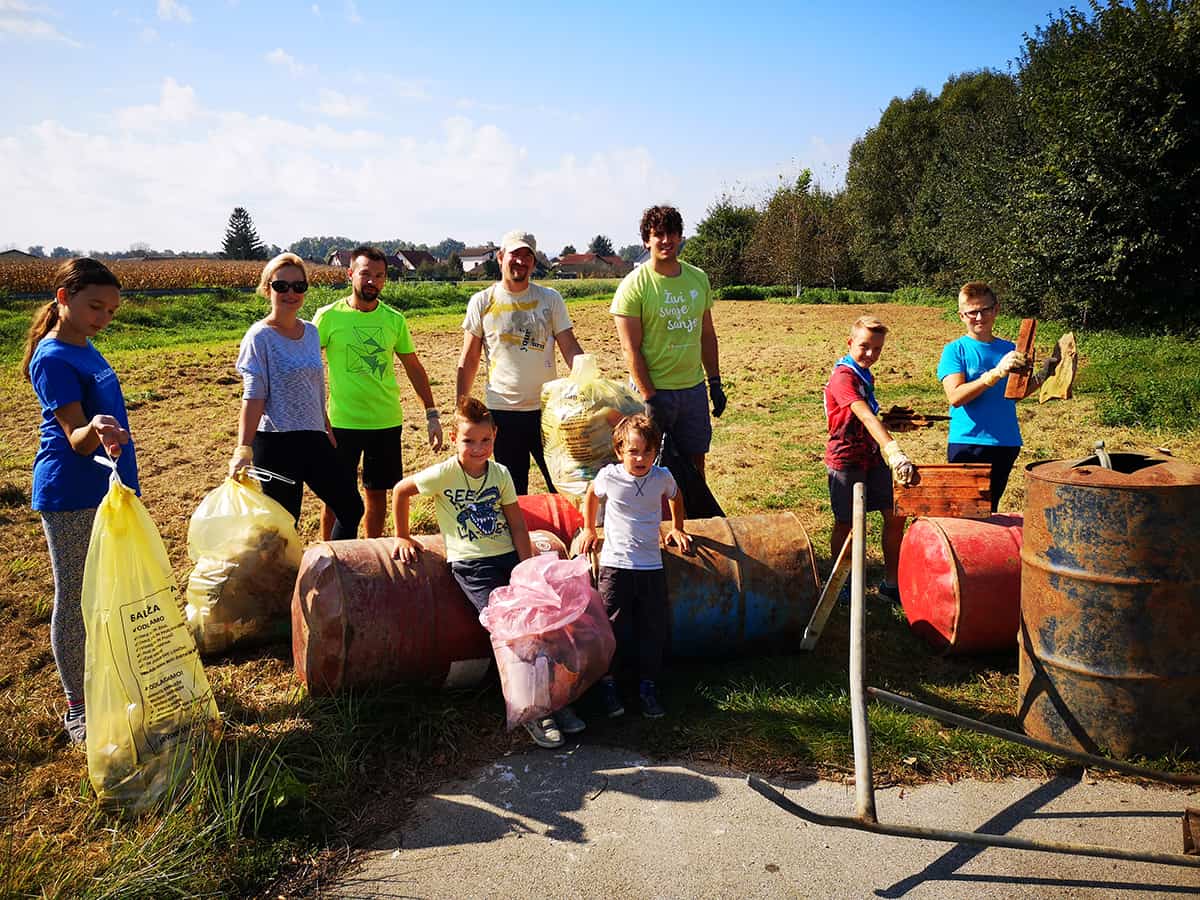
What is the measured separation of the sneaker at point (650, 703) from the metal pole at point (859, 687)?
87 centimetres

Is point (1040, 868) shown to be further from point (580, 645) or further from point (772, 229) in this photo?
point (772, 229)

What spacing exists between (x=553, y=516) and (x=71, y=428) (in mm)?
2251

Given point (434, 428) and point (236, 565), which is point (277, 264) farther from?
point (236, 565)

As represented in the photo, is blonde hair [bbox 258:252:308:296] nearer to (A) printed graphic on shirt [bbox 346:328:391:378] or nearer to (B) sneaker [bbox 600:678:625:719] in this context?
(A) printed graphic on shirt [bbox 346:328:391:378]

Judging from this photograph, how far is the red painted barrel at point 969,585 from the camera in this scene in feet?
13.7

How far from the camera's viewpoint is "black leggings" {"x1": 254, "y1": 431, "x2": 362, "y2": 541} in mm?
4473

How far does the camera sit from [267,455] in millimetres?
4480

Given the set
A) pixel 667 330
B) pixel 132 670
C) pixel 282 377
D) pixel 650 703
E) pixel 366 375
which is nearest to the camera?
pixel 132 670

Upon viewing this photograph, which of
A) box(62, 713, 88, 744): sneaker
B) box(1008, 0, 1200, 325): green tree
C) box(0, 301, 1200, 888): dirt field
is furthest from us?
box(1008, 0, 1200, 325): green tree

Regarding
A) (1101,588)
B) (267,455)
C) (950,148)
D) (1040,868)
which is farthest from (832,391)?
(950,148)

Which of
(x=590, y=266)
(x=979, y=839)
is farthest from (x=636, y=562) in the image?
(x=590, y=266)

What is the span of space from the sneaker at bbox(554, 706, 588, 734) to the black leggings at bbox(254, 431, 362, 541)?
1.67 m

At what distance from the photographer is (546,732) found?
3.61 metres

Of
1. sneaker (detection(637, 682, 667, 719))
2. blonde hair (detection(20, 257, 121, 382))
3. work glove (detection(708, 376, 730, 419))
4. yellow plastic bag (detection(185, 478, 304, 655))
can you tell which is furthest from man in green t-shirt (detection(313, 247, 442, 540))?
sneaker (detection(637, 682, 667, 719))
